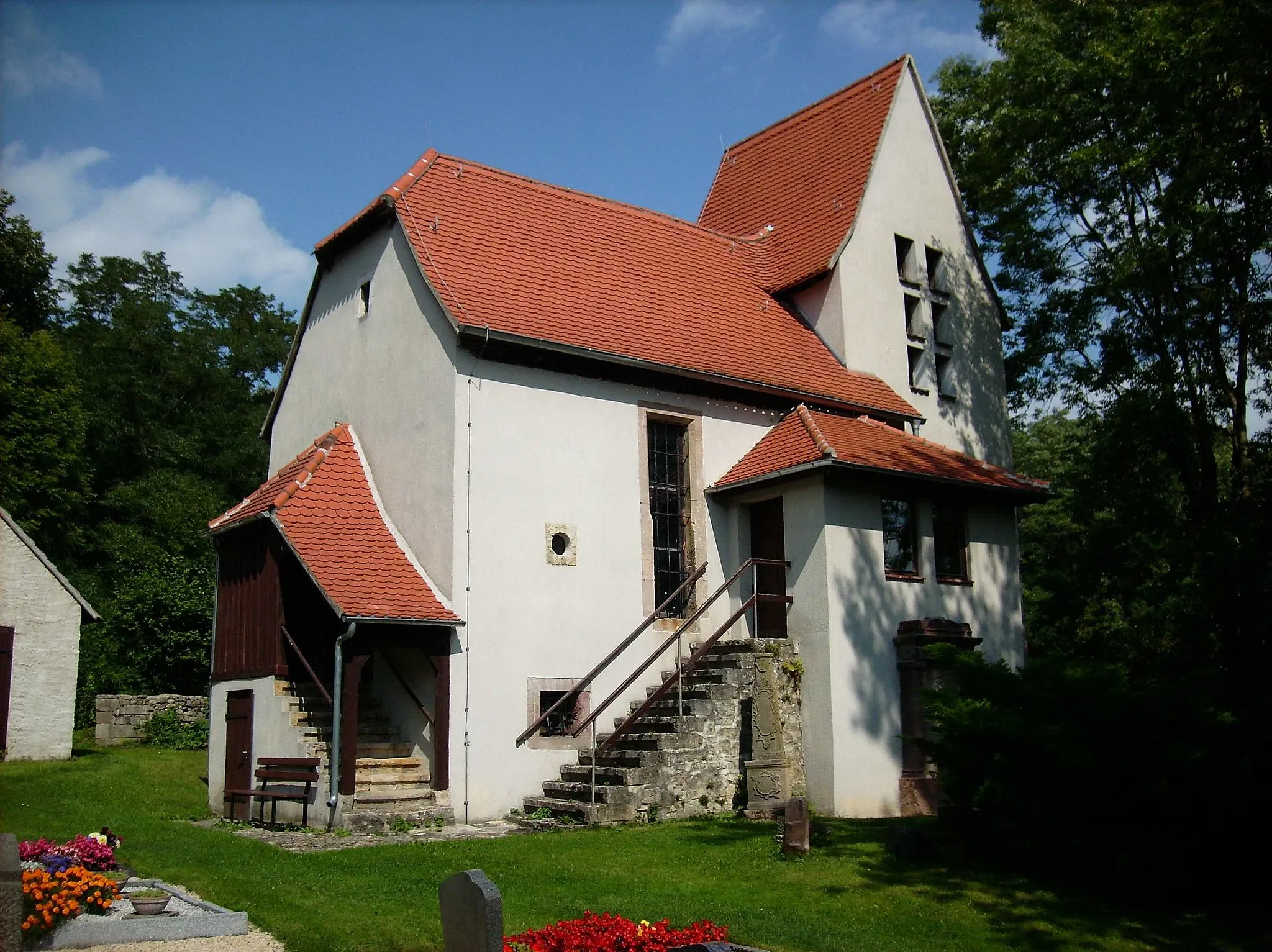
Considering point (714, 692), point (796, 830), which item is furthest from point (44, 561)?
point (796, 830)

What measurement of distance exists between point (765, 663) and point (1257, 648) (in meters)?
6.58

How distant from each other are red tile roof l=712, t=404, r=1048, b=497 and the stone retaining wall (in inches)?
507

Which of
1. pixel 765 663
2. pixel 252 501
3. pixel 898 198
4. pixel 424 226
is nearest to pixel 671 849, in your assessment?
pixel 765 663

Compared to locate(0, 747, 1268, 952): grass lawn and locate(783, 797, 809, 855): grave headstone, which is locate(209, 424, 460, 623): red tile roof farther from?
locate(783, 797, 809, 855): grave headstone

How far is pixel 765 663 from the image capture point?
1606cm

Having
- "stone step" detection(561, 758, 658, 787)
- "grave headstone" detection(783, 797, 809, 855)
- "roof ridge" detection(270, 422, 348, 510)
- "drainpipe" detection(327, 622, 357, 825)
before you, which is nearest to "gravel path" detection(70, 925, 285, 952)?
"grave headstone" detection(783, 797, 809, 855)

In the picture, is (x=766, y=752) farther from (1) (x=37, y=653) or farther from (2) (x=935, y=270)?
(1) (x=37, y=653)

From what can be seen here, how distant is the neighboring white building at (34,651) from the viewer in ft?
71.1

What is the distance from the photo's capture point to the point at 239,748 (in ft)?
53.4

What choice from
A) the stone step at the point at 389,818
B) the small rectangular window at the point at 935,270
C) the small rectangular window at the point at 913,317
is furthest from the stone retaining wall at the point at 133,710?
the small rectangular window at the point at 935,270

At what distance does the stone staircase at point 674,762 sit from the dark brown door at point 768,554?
5.62 feet

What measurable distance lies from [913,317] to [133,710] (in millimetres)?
17426

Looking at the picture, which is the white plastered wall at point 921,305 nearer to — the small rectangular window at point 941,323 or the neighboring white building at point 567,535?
Answer: the small rectangular window at point 941,323

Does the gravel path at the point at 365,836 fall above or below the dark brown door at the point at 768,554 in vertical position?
below
